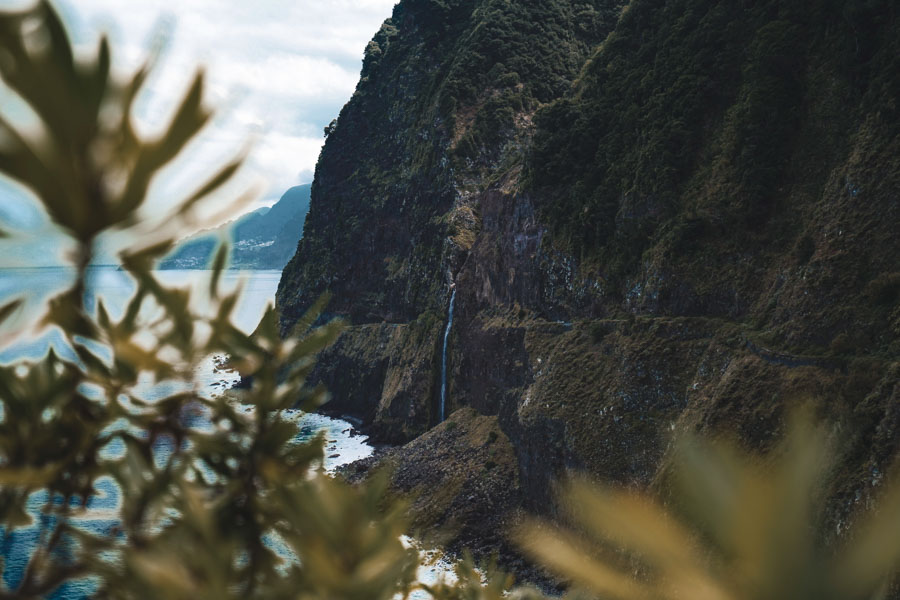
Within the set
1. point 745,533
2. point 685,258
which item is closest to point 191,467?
point 745,533

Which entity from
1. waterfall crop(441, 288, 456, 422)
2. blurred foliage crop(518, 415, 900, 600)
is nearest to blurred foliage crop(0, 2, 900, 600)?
blurred foliage crop(518, 415, 900, 600)

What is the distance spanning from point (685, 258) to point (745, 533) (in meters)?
29.3

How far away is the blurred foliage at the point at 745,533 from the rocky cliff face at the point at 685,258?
1054 centimetres

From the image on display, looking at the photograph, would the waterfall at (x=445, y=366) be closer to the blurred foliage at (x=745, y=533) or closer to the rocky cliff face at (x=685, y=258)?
the rocky cliff face at (x=685, y=258)

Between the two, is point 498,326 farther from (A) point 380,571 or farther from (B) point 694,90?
(A) point 380,571

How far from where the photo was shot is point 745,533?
1.16m

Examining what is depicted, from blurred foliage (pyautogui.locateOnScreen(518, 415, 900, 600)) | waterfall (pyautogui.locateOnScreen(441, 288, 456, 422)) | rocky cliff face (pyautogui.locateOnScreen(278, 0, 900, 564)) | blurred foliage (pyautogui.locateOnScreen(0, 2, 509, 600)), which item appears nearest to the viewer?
blurred foliage (pyautogui.locateOnScreen(518, 415, 900, 600))

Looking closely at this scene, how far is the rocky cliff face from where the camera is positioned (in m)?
21.2

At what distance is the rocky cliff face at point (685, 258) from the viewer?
69.5ft

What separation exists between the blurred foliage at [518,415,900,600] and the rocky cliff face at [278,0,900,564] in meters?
10.5

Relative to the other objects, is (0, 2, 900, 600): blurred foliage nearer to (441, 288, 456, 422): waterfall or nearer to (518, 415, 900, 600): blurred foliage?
(518, 415, 900, 600): blurred foliage

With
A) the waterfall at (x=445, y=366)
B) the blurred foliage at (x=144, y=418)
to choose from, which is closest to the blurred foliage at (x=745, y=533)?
the blurred foliage at (x=144, y=418)

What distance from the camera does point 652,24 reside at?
39.7 m

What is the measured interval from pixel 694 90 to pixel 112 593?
36051 millimetres
